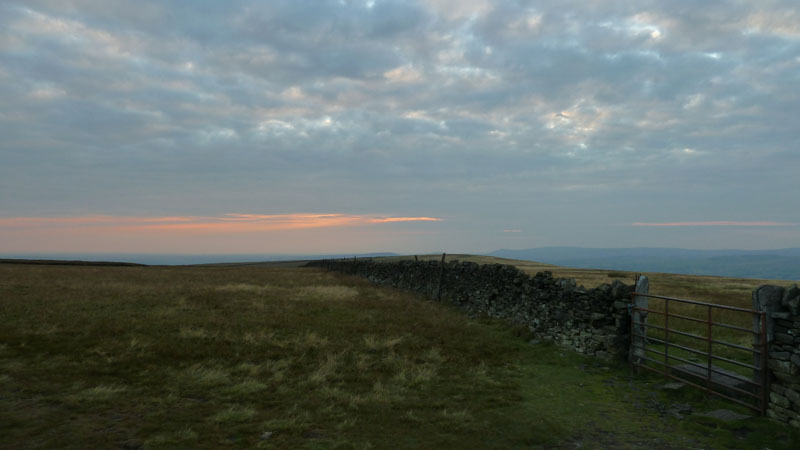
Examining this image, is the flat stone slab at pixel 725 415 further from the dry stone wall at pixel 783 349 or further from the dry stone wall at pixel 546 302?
the dry stone wall at pixel 546 302

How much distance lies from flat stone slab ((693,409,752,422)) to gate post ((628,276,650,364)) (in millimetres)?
3118

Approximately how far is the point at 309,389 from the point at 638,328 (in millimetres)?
9016

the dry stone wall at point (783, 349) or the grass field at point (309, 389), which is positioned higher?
the dry stone wall at point (783, 349)

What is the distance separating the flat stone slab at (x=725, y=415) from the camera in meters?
8.15

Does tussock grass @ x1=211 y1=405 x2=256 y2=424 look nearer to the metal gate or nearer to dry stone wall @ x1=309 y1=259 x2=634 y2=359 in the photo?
the metal gate

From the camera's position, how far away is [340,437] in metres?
7.05

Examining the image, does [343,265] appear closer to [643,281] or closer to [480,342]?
[480,342]

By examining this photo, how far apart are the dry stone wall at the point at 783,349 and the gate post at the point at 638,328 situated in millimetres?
3690

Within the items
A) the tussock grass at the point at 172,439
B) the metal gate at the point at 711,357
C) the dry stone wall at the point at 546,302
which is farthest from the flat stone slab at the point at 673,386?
the tussock grass at the point at 172,439

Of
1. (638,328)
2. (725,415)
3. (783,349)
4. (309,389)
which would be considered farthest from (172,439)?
(638,328)

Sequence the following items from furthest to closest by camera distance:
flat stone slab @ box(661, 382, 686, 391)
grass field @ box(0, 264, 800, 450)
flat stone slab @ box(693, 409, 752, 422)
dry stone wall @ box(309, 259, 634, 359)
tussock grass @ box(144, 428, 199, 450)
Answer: dry stone wall @ box(309, 259, 634, 359)
flat stone slab @ box(661, 382, 686, 391)
flat stone slab @ box(693, 409, 752, 422)
grass field @ box(0, 264, 800, 450)
tussock grass @ box(144, 428, 199, 450)

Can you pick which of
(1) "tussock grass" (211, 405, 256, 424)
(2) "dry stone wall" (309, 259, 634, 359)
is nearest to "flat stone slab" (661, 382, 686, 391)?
(2) "dry stone wall" (309, 259, 634, 359)

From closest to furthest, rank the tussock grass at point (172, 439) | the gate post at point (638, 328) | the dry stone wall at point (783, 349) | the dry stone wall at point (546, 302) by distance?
the tussock grass at point (172, 439) → the dry stone wall at point (783, 349) → the gate post at point (638, 328) → the dry stone wall at point (546, 302)

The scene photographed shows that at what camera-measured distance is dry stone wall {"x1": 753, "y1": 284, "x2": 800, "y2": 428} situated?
7.54 m
